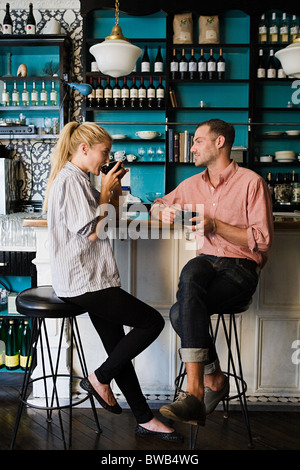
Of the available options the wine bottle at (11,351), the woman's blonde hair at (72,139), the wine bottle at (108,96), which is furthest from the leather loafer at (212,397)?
the wine bottle at (108,96)

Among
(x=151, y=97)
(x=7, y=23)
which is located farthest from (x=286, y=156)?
(x=7, y=23)

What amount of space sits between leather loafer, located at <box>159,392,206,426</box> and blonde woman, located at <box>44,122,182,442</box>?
0.33 m

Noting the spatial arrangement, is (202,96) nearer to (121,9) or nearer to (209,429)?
(121,9)

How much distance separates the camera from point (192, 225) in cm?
211

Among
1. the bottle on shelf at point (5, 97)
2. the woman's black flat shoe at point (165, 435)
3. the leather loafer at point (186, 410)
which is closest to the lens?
the leather loafer at point (186, 410)

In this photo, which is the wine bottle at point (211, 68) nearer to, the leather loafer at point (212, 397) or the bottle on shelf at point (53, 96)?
the bottle on shelf at point (53, 96)

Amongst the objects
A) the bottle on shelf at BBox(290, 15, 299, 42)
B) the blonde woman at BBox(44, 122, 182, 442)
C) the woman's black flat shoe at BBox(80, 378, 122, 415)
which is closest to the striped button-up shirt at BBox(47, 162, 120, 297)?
the blonde woman at BBox(44, 122, 182, 442)

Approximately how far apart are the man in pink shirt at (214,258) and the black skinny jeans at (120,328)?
15 centimetres

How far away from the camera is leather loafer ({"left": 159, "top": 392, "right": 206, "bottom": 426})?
5.85 feet

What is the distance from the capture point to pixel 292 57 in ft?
9.16

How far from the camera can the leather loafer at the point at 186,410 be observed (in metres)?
1.78

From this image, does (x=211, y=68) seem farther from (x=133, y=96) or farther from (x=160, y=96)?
(x=133, y=96)

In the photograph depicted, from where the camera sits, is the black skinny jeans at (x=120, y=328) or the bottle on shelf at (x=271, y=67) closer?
the black skinny jeans at (x=120, y=328)

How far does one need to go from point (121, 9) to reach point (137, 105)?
3.09ft
